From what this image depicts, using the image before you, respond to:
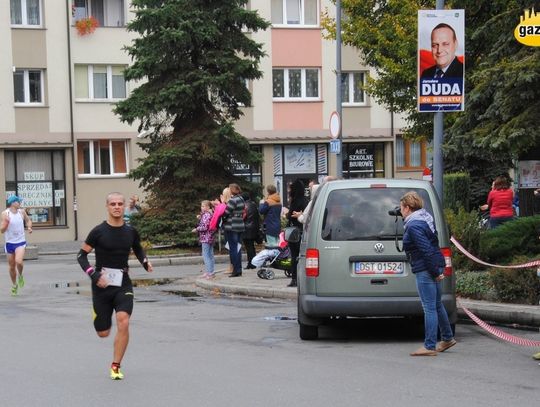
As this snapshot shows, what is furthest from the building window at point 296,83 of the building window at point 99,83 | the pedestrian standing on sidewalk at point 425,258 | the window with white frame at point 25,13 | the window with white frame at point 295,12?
the pedestrian standing on sidewalk at point 425,258

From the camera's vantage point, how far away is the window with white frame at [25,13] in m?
38.9

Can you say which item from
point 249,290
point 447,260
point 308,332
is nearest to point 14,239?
point 249,290

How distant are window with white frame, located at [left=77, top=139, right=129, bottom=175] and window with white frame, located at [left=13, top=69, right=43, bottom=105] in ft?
8.05

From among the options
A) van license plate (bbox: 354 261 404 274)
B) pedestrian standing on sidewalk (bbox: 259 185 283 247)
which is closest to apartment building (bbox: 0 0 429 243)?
pedestrian standing on sidewalk (bbox: 259 185 283 247)

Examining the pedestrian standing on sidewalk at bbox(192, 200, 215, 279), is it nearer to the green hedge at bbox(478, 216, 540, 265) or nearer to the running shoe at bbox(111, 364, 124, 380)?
the green hedge at bbox(478, 216, 540, 265)

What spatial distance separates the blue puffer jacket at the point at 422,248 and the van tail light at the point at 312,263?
1.28 m

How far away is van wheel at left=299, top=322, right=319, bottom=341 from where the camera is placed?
11547 mm

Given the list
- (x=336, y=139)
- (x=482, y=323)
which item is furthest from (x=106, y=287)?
(x=336, y=139)

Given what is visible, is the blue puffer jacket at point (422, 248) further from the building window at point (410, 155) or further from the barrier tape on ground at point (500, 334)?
the building window at point (410, 155)

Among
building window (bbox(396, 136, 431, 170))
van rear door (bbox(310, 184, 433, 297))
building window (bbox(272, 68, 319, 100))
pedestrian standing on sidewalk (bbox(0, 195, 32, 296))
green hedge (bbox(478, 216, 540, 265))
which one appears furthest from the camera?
building window (bbox(396, 136, 431, 170))

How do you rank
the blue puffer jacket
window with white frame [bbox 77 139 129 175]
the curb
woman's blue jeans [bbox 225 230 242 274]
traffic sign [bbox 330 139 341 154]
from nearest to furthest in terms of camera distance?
the blue puffer jacket, the curb, woman's blue jeans [bbox 225 230 242 274], traffic sign [bbox 330 139 341 154], window with white frame [bbox 77 139 129 175]

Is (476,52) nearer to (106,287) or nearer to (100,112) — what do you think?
(106,287)

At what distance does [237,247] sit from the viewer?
19.5 metres

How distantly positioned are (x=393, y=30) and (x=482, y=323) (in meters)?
16.9
